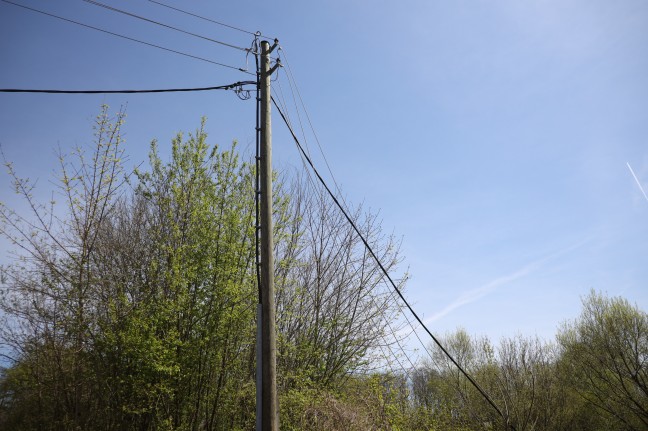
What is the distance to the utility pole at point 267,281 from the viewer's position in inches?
172

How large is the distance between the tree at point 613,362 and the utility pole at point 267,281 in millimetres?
22104

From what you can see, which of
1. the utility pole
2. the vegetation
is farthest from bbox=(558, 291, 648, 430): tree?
the utility pole

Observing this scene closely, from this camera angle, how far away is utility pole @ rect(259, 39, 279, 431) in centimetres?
438

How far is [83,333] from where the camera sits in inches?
268

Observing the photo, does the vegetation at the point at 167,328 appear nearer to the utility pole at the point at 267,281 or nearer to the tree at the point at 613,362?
the utility pole at the point at 267,281

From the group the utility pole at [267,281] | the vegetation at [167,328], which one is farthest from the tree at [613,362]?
the utility pole at [267,281]

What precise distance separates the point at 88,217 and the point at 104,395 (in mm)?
3220

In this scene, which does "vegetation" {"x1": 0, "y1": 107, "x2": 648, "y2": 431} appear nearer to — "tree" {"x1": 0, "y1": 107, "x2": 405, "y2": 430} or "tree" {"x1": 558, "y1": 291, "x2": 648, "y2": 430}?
"tree" {"x1": 0, "y1": 107, "x2": 405, "y2": 430}

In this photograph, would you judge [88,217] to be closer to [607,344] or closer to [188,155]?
[188,155]

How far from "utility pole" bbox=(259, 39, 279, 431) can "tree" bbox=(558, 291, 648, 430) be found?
2210cm

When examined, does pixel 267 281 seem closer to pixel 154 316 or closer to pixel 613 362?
pixel 154 316

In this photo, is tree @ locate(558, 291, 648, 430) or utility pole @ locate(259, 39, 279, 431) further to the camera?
tree @ locate(558, 291, 648, 430)

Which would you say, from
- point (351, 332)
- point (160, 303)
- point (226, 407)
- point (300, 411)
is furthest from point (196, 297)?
point (351, 332)

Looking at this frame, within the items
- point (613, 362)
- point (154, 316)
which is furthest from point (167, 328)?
point (613, 362)
